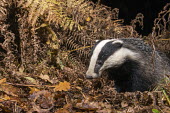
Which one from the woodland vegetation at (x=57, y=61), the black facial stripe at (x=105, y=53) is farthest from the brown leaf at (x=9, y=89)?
the black facial stripe at (x=105, y=53)

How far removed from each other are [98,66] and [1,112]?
1810mm

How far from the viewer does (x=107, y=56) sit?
160 inches

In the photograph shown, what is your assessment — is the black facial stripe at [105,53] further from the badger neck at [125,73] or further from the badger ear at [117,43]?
the badger neck at [125,73]

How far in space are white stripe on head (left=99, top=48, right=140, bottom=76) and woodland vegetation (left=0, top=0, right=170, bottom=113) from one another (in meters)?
0.34

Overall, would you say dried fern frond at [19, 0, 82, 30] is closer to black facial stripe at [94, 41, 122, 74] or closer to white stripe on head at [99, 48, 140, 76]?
black facial stripe at [94, 41, 122, 74]

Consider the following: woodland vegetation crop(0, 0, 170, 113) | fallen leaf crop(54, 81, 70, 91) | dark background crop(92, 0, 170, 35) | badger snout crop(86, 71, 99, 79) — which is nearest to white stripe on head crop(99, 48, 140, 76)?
badger snout crop(86, 71, 99, 79)

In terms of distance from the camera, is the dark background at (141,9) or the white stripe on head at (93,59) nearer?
the white stripe on head at (93,59)

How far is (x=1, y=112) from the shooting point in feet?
8.82

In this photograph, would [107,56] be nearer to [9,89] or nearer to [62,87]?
[62,87]

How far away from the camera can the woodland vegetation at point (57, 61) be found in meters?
3.06

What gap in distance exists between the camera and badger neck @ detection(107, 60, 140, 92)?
424cm

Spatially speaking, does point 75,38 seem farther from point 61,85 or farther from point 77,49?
point 61,85

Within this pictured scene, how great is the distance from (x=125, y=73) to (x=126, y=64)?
171 mm

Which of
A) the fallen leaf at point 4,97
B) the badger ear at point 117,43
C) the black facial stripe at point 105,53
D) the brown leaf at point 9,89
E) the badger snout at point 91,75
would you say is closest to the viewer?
the fallen leaf at point 4,97
